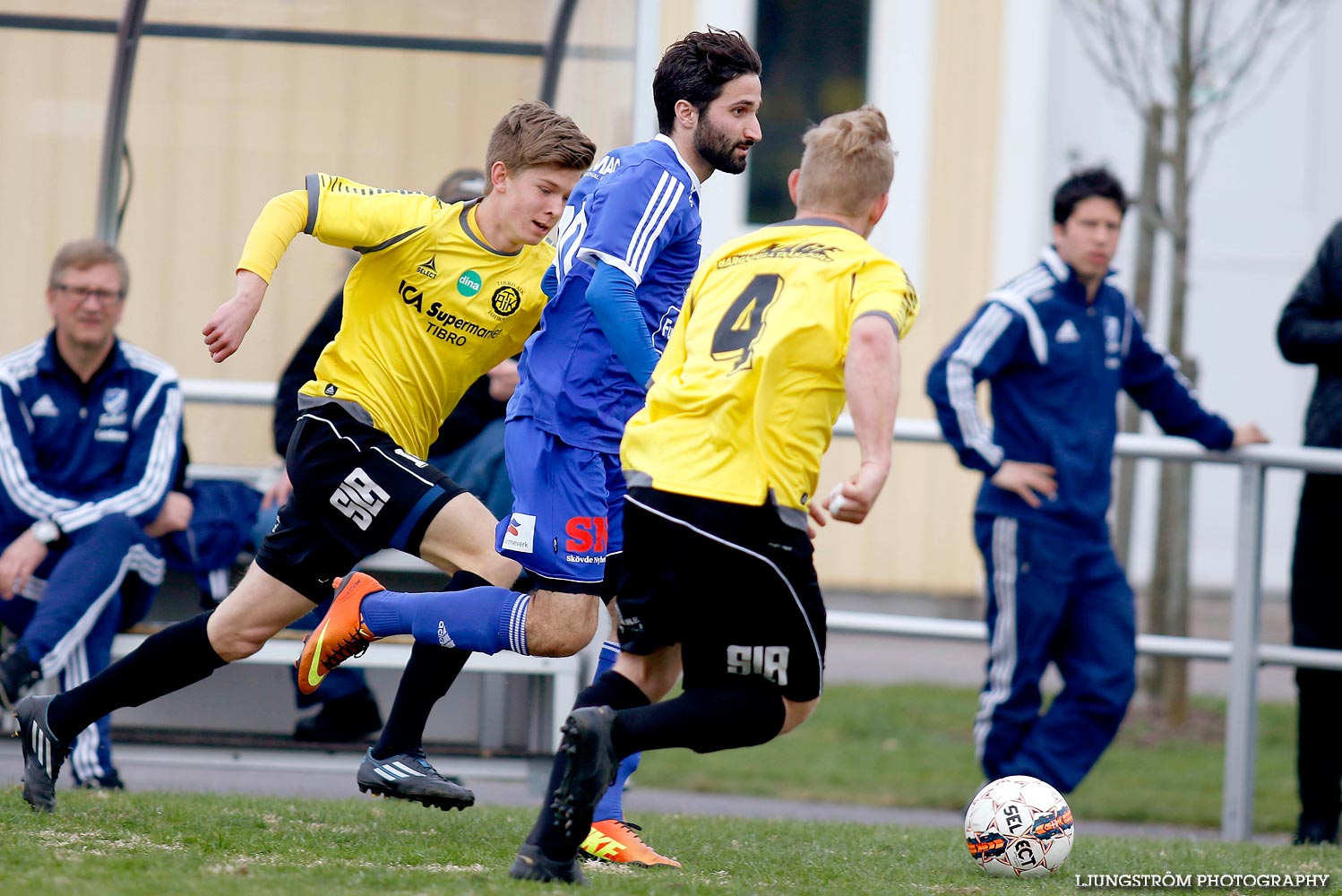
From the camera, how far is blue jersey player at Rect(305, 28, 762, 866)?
4.41 metres

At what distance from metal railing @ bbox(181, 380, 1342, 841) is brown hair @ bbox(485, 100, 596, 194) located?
235 cm

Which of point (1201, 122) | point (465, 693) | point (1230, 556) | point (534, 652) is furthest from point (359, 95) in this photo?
point (1230, 556)

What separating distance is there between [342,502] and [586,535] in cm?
67

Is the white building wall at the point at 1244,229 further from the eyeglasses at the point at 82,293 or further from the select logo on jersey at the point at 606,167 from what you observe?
the select logo on jersey at the point at 606,167

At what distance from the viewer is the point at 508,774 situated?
668cm

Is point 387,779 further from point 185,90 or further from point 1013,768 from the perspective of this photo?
point 185,90

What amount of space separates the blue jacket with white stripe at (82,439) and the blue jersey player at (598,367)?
2.04 meters

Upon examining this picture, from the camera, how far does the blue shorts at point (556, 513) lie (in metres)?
4.51

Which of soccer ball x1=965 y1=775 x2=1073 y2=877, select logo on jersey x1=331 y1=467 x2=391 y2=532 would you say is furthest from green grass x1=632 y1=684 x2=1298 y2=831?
select logo on jersey x1=331 y1=467 x2=391 y2=532

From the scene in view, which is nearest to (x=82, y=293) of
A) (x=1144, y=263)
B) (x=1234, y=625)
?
(x=1234, y=625)

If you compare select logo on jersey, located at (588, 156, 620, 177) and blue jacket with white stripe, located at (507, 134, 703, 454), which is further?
select logo on jersey, located at (588, 156, 620, 177)

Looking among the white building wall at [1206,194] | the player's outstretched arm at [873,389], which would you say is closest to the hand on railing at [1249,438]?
the player's outstretched arm at [873,389]

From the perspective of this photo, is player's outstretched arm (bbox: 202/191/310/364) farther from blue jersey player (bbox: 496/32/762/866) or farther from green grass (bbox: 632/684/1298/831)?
green grass (bbox: 632/684/1298/831)

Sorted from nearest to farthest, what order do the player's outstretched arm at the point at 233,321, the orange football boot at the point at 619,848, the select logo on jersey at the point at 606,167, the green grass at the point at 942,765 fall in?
the player's outstretched arm at the point at 233,321, the orange football boot at the point at 619,848, the select logo on jersey at the point at 606,167, the green grass at the point at 942,765
